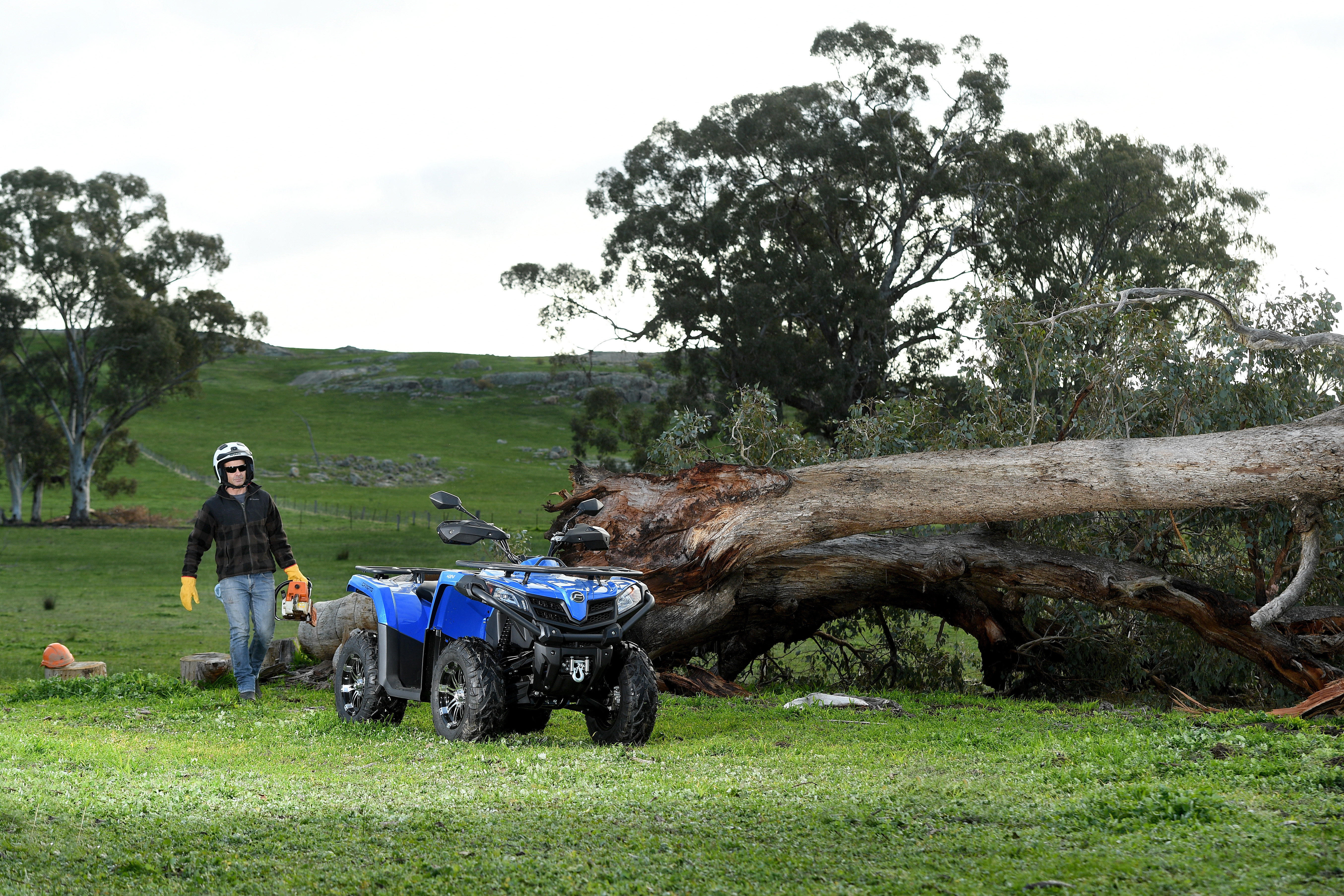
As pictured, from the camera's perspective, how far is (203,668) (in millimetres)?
10898

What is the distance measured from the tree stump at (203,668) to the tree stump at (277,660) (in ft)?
1.70

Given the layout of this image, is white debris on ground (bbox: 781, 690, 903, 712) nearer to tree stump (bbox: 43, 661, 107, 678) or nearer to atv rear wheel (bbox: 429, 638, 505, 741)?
atv rear wheel (bbox: 429, 638, 505, 741)

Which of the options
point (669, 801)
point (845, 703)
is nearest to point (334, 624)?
point (845, 703)

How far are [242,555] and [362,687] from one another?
6.75 ft

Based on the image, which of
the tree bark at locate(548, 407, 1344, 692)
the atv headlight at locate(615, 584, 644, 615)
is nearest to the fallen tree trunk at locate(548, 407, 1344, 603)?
the tree bark at locate(548, 407, 1344, 692)

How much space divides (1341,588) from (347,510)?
1779 inches

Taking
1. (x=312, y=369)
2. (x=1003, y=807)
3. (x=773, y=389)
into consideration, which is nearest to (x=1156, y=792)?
(x=1003, y=807)

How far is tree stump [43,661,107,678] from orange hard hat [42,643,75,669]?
0.03 meters

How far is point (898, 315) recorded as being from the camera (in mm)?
33906

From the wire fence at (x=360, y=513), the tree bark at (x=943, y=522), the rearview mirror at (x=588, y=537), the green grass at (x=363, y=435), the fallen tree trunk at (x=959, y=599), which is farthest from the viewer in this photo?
the green grass at (x=363, y=435)

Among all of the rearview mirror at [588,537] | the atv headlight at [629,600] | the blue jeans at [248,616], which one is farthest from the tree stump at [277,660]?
the atv headlight at [629,600]

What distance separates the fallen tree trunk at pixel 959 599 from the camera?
1011cm

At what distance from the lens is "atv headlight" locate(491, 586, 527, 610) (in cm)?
707

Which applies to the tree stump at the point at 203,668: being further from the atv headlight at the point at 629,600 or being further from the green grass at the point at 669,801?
the atv headlight at the point at 629,600
